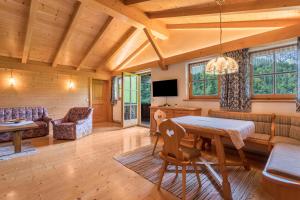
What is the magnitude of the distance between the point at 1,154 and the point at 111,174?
2596mm

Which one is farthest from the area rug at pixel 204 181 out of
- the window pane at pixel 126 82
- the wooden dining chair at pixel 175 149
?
the window pane at pixel 126 82

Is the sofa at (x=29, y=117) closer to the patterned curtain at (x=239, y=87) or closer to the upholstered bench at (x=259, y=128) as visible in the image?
the upholstered bench at (x=259, y=128)

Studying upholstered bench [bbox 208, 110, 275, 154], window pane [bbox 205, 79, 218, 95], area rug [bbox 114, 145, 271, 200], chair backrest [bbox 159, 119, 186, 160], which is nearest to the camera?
chair backrest [bbox 159, 119, 186, 160]

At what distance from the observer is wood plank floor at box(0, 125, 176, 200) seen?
6.38 feet

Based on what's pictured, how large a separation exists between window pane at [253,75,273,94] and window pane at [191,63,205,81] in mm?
1263

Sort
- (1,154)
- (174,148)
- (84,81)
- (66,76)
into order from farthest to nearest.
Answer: (84,81) → (66,76) → (1,154) → (174,148)

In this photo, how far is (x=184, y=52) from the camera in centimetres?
451

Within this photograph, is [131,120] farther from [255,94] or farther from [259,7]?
[259,7]

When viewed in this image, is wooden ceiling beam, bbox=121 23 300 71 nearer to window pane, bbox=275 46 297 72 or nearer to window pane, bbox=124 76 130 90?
window pane, bbox=275 46 297 72

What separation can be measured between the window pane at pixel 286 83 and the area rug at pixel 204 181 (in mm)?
1637

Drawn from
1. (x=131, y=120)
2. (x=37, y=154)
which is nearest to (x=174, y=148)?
(x=37, y=154)

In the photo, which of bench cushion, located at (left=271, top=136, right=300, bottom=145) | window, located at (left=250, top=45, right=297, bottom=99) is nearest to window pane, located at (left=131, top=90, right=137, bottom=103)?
window, located at (left=250, top=45, right=297, bottom=99)

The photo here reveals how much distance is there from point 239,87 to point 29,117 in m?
5.87

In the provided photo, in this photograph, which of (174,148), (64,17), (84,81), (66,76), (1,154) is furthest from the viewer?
(84,81)
